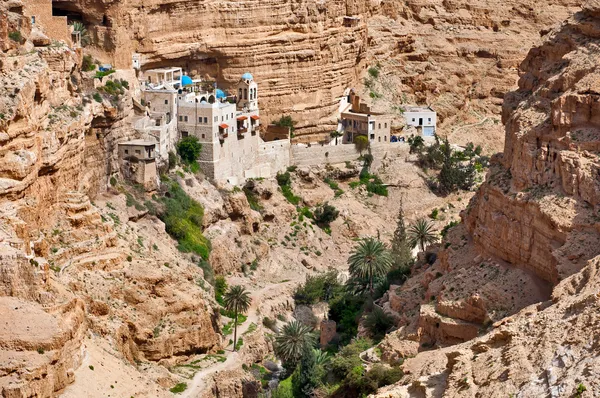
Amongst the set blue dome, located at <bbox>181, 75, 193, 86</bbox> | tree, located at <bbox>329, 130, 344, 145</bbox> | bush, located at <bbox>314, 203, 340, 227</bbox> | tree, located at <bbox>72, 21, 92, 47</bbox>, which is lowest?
bush, located at <bbox>314, 203, 340, 227</bbox>

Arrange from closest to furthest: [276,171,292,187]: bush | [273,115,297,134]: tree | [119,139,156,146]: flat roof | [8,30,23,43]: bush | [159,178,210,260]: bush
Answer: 1. [8,30,23,43]: bush
2. [119,139,156,146]: flat roof
3. [159,178,210,260]: bush
4. [276,171,292,187]: bush
5. [273,115,297,134]: tree

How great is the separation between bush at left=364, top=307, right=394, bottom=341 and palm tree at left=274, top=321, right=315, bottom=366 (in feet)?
17.8

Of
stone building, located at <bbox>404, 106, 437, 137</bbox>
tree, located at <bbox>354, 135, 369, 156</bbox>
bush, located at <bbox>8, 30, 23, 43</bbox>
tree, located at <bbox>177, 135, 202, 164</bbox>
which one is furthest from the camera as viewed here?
stone building, located at <bbox>404, 106, 437, 137</bbox>

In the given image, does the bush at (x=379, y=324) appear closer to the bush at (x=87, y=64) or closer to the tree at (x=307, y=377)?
the tree at (x=307, y=377)

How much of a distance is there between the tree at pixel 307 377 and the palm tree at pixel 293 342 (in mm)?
3314

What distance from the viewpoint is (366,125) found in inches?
3561

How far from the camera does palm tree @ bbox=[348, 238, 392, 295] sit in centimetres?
7106

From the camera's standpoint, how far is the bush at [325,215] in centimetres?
8512

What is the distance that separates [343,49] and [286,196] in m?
12.8

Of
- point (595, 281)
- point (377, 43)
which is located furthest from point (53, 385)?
point (377, 43)

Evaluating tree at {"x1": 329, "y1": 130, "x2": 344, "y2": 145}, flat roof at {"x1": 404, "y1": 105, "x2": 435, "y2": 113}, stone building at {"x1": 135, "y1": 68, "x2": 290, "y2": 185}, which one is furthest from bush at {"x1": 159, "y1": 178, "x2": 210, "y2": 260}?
flat roof at {"x1": 404, "y1": 105, "x2": 435, "y2": 113}

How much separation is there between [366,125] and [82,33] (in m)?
19.7

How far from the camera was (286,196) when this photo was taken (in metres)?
85.7

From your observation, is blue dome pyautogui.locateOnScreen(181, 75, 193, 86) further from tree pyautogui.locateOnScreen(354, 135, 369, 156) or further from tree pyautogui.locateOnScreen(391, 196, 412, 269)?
tree pyautogui.locateOnScreen(391, 196, 412, 269)
